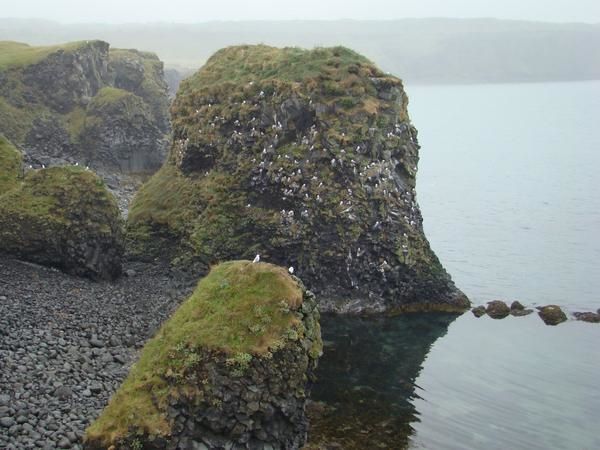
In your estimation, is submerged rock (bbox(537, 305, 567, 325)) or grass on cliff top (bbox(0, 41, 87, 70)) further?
grass on cliff top (bbox(0, 41, 87, 70))

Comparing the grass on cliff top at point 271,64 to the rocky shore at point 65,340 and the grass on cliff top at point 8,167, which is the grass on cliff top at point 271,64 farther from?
the rocky shore at point 65,340

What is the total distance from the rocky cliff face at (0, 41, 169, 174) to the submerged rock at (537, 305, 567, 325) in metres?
53.4

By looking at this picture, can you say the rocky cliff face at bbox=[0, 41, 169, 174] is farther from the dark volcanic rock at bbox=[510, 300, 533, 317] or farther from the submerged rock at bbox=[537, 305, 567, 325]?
the submerged rock at bbox=[537, 305, 567, 325]

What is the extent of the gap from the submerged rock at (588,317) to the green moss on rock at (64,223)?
32012mm

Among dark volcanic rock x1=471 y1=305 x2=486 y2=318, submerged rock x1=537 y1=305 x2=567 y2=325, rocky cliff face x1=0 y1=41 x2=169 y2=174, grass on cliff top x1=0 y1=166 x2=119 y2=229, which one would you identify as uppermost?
rocky cliff face x1=0 y1=41 x2=169 y2=174

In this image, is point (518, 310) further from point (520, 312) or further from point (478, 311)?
point (478, 311)

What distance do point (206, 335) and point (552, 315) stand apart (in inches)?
1235

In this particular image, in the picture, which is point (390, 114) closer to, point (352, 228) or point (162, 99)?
point (352, 228)

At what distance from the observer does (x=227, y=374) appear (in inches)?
853

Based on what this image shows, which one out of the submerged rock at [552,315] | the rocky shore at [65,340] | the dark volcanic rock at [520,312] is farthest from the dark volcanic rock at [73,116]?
the submerged rock at [552,315]

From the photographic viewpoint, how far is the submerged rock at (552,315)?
45162 mm

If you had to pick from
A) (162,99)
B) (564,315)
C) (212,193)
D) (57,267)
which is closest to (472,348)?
(564,315)

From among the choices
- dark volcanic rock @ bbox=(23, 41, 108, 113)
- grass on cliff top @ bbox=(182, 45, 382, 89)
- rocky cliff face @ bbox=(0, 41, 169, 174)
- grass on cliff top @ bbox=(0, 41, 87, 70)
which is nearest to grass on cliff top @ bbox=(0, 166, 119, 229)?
grass on cliff top @ bbox=(182, 45, 382, 89)

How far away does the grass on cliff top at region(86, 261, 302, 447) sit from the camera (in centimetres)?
2058
